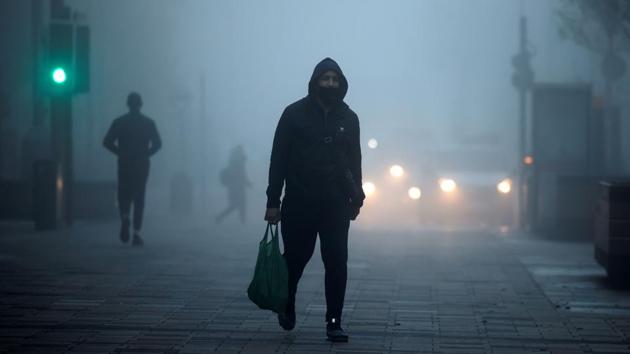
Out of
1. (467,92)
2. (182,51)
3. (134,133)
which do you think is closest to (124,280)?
(134,133)

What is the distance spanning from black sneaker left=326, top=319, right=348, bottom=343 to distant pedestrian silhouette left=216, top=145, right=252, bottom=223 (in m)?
18.9

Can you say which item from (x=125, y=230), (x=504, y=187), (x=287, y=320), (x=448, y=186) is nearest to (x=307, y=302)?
(x=287, y=320)

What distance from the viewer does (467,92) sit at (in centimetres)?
9162

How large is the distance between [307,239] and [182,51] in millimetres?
63053

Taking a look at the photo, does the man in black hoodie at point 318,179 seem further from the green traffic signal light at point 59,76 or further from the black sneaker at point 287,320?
the green traffic signal light at point 59,76

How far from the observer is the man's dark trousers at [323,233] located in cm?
897

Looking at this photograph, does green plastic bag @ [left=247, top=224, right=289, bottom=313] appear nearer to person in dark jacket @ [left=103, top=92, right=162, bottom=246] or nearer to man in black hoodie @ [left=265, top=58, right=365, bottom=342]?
man in black hoodie @ [left=265, top=58, right=365, bottom=342]

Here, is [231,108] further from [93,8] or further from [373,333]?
[373,333]

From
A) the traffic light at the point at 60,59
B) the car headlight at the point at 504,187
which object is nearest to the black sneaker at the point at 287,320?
the traffic light at the point at 60,59

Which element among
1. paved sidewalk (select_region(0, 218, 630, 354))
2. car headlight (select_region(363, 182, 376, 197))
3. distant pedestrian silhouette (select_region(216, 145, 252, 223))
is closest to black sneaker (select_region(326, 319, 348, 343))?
paved sidewalk (select_region(0, 218, 630, 354))

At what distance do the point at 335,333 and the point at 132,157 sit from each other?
8.11 m

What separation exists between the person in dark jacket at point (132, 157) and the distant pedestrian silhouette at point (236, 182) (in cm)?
1104

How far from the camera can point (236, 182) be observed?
93.7ft

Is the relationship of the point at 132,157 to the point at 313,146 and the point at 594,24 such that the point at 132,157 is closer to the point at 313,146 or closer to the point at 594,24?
the point at 313,146
